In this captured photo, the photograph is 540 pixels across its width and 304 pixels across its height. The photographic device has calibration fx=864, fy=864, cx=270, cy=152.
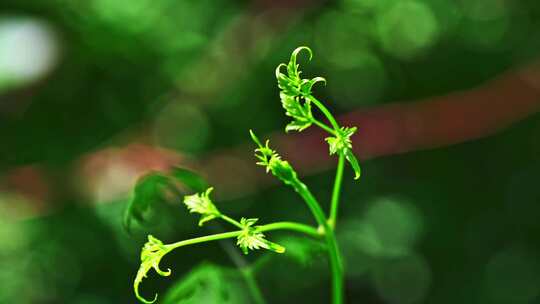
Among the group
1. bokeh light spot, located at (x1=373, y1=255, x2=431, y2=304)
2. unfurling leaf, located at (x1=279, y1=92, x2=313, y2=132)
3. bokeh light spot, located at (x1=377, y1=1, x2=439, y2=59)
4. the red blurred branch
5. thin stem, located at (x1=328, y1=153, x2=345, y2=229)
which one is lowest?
thin stem, located at (x1=328, y1=153, x2=345, y2=229)

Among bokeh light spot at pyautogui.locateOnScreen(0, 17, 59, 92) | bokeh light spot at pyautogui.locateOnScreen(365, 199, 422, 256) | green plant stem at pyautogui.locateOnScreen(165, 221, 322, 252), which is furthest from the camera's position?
bokeh light spot at pyautogui.locateOnScreen(365, 199, 422, 256)

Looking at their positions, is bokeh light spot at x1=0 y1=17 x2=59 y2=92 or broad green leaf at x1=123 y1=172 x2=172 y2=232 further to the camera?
bokeh light spot at x1=0 y1=17 x2=59 y2=92

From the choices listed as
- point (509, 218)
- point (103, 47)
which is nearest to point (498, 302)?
point (509, 218)

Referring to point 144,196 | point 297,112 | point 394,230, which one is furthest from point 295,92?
point 394,230

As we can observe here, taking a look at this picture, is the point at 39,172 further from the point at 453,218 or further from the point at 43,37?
the point at 453,218

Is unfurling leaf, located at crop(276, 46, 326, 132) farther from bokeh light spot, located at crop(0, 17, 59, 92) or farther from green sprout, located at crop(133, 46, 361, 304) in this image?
bokeh light spot, located at crop(0, 17, 59, 92)

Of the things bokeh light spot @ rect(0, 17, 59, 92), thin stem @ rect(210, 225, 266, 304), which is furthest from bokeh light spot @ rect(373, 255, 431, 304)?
thin stem @ rect(210, 225, 266, 304)

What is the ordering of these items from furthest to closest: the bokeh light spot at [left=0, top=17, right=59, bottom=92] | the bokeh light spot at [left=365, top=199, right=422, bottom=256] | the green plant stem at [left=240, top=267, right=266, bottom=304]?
1. the bokeh light spot at [left=365, top=199, right=422, bottom=256]
2. the bokeh light spot at [left=0, top=17, right=59, bottom=92]
3. the green plant stem at [left=240, top=267, right=266, bottom=304]

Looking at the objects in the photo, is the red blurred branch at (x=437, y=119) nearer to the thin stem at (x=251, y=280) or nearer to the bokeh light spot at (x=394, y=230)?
the bokeh light spot at (x=394, y=230)

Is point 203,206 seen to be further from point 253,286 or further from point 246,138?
point 246,138
